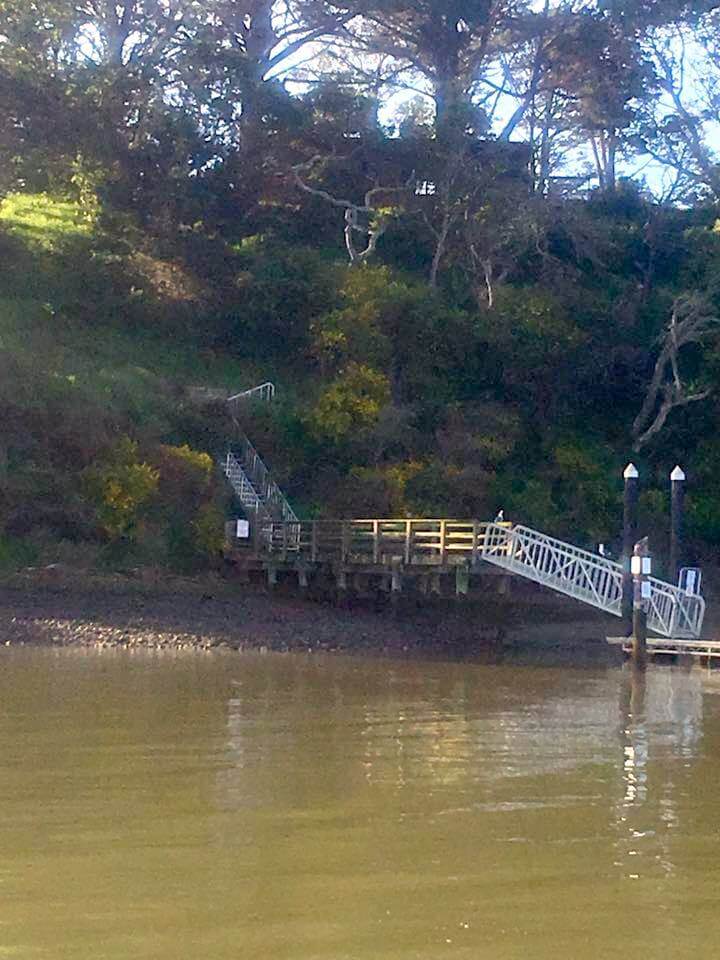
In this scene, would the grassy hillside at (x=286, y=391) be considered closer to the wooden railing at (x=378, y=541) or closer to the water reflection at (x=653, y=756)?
the wooden railing at (x=378, y=541)

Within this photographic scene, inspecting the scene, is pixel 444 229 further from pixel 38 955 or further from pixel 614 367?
pixel 38 955

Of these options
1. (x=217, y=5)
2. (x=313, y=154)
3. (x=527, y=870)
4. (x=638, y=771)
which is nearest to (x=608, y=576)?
(x=638, y=771)

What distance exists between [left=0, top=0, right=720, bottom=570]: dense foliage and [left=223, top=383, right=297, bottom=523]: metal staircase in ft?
1.93

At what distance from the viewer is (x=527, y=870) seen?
12336mm

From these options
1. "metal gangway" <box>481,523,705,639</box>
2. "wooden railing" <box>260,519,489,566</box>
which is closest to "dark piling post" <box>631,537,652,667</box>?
"metal gangway" <box>481,523,705,639</box>

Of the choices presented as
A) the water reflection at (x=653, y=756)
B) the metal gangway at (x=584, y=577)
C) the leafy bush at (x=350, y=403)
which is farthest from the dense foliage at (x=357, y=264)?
the water reflection at (x=653, y=756)

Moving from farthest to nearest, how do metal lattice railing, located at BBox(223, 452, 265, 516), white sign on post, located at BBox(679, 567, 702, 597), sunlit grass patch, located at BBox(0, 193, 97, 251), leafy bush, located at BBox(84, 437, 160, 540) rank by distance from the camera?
sunlit grass patch, located at BBox(0, 193, 97, 251) < metal lattice railing, located at BBox(223, 452, 265, 516) < leafy bush, located at BBox(84, 437, 160, 540) < white sign on post, located at BBox(679, 567, 702, 597)

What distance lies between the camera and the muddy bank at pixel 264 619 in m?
30.0

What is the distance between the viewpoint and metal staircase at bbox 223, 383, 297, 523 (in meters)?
37.1

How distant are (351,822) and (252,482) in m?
25.2

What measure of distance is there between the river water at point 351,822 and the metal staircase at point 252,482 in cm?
1265

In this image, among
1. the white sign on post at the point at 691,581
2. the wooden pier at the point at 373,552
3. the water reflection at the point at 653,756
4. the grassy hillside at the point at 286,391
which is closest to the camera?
the water reflection at the point at 653,756

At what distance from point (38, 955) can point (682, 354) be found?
133 ft

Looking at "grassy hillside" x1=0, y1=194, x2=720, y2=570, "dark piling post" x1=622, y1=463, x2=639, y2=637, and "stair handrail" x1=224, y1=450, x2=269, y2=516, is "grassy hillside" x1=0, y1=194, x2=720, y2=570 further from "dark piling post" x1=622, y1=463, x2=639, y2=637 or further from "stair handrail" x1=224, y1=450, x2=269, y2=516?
"dark piling post" x1=622, y1=463, x2=639, y2=637
